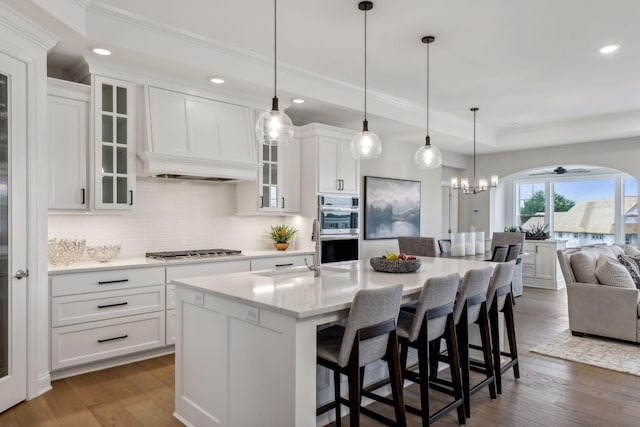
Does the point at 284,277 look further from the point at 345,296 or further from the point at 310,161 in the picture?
the point at 310,161

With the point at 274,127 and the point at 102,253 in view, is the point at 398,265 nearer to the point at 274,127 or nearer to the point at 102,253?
the point at 274,127

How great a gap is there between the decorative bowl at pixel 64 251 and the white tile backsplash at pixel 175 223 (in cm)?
27

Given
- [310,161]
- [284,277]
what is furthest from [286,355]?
[310,161]

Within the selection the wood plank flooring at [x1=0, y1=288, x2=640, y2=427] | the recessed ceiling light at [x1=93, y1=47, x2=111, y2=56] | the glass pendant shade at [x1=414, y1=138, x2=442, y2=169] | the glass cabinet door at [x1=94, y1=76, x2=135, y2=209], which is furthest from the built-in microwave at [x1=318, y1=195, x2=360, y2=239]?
the recessed ceiling light at [x1=93, y1=47, x2=111, y2=56]

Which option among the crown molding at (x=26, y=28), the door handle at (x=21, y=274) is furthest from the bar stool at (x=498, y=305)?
the crown molding at (x=26, y=28)

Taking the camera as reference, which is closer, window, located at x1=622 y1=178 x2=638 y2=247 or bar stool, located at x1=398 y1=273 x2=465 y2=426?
bar stool, located at x1=398 y1=273 x2=465 y2=426

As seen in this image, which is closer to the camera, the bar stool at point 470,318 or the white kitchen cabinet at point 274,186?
the bar stool at point 470,318

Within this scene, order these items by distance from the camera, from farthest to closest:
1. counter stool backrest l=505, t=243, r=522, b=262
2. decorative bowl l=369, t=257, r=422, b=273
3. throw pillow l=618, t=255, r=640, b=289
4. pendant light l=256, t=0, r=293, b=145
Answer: counter stool backrest l=505, t=243, r=522, b=262 < throw pillow l=618, t=255, r=640, b=289 < decorative bowl l=369, t=257, r=422, b=273 < pendant light l=256, t=0, r=293, b=145

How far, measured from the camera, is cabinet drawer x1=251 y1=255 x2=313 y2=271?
4621 mm

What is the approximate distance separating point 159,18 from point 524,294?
647cm

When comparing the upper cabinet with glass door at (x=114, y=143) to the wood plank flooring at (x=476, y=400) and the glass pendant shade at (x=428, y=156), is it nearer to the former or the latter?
the wood plank flooring at (x=476, y=400)

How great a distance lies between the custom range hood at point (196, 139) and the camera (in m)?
3.96

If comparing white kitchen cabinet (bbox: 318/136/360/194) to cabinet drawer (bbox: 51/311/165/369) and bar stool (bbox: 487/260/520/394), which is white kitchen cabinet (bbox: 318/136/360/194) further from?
bar stool (bbox: 487/260/520/394)

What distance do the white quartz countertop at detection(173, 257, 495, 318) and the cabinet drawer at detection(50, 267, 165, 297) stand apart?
4.11 feet
